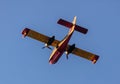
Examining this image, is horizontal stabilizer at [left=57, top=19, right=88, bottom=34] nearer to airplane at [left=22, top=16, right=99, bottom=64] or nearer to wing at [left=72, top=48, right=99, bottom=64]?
airplane at [left=22, top=16, right=99, bottom=64]

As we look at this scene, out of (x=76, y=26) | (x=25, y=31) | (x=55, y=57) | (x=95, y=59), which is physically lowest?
(x=55, y=57)

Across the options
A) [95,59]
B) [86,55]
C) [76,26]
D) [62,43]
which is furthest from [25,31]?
[95,59]

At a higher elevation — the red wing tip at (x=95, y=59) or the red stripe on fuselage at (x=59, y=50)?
the red wing tip at (x=95, y=59)

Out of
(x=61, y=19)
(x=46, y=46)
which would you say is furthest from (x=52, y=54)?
(x=61, y=19)

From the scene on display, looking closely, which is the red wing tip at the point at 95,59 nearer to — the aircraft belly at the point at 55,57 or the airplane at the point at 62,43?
the airplane at the point at 62,43

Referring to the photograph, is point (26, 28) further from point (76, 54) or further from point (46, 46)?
point (76, 54)

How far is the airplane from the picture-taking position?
231ft

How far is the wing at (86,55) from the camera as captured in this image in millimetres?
77750

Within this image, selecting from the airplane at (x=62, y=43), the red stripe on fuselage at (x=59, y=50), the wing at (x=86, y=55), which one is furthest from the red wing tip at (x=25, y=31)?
the wing at (x=86, y=55)

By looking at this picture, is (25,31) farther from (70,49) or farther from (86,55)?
(86,55)

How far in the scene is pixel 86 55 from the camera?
78.6 metres

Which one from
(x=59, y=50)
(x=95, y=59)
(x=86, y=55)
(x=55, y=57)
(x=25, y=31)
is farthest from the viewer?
(x=86, y=55)

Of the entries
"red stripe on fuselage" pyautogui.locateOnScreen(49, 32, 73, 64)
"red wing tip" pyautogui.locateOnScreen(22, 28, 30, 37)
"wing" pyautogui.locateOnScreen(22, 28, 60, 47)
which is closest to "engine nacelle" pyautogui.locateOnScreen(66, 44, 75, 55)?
"wing" pyautogui.locateOnScreen(22, 28, 60, 47)

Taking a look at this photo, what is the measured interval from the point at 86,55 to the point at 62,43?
32.6 ft
